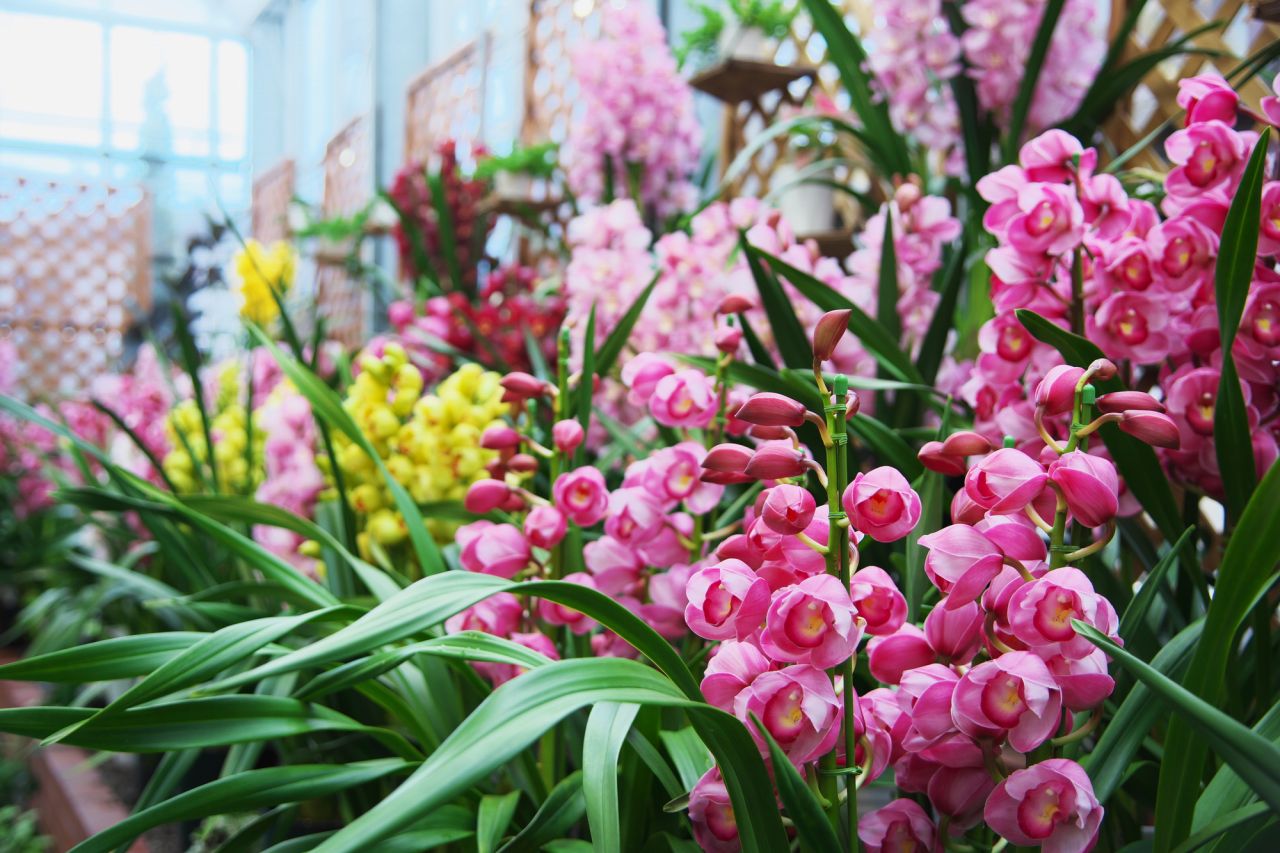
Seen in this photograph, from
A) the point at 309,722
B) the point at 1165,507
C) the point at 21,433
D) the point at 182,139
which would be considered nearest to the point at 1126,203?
the point at 1165,507

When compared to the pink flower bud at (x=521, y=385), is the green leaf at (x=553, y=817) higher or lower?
lower

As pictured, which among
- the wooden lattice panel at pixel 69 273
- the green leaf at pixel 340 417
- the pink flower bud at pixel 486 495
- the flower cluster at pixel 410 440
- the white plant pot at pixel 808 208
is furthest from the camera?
the wooden lattice panel at pixel 69 273

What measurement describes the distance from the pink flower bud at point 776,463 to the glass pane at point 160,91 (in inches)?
393

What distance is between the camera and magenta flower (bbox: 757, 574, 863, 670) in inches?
14.1

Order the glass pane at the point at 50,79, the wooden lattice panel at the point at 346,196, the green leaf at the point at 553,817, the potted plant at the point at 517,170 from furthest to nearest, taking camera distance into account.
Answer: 1. the glass pane at the point at 50,79
2. the wooden lattice panel at the point at 346,196
3. the potted plant at the point at 517,170
4. the green leaf at the point at 553,817

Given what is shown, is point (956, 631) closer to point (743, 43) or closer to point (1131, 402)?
point (1131, 402)

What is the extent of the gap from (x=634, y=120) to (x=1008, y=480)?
172 centimetres

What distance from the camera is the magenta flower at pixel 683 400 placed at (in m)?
0.59

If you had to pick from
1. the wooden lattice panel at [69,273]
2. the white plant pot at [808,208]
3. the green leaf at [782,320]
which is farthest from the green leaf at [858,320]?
the wooden lattice panel at [69,273]

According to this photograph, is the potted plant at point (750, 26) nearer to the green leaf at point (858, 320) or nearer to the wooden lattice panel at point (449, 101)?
the green leaf at point (858, 320)

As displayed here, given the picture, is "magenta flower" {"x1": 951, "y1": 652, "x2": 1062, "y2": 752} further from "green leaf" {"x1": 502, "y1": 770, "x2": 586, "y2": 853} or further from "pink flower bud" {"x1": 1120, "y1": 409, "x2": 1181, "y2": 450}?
"green leaf" {"x1": 502, "y1": 770, "x2": 586, "y2": 853}

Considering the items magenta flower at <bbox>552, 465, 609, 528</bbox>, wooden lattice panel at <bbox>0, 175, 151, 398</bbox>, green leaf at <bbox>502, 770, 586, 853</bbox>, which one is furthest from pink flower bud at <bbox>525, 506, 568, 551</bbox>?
wooden lattice panel at <bbox>0, 175, 151, 398</bbox>

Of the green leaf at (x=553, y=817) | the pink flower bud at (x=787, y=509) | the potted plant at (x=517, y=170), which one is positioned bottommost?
the green leaf at (x=553, y=817)

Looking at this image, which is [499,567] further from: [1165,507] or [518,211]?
[518,211]
